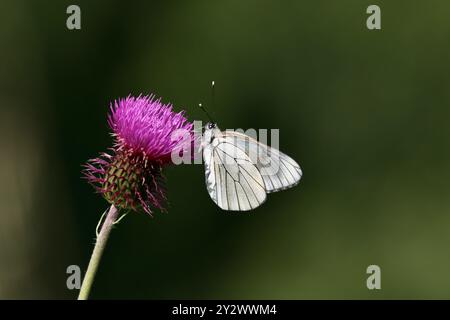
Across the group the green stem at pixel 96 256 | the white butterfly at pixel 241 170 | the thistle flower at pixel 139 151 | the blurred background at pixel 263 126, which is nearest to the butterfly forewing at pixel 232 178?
the white butterfly at pixel 241 170

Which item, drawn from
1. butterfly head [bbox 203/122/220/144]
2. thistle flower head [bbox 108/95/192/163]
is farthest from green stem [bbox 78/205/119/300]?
butterfly head [bbox 203/122/220/144]

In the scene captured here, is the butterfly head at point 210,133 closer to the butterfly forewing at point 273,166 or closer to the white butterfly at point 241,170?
the white butterfly at point 241,170

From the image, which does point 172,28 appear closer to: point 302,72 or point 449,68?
point 302,72

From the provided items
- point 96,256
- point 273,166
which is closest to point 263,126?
point 273,166

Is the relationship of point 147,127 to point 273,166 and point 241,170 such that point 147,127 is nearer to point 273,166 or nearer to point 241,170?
point 241,170

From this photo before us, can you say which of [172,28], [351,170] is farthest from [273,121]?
[172,28]

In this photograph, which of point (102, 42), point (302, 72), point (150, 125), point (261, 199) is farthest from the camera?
point (302, 72)
